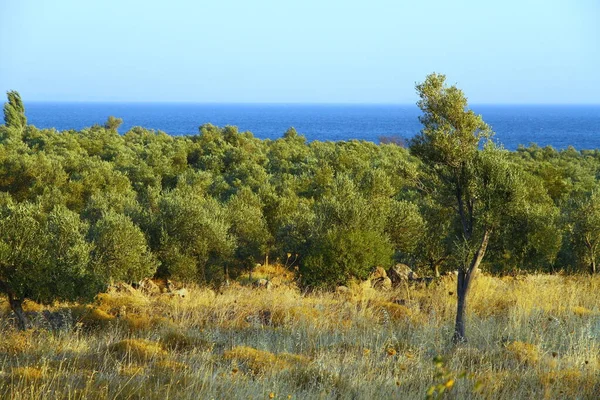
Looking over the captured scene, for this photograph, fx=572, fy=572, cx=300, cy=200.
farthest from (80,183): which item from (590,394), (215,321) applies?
(590,394)

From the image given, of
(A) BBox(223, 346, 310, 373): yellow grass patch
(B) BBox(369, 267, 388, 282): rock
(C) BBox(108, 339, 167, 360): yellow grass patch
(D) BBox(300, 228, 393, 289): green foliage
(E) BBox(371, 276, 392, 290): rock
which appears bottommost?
(E) BBox(371, 276, 392, 290): rock

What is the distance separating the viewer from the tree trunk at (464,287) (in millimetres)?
10268

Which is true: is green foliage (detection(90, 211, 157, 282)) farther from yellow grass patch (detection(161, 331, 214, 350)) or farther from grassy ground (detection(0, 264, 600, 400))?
yellow grass patch (detection(161, 331, 214, 350))

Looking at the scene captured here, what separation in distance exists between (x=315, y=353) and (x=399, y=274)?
12.5 m

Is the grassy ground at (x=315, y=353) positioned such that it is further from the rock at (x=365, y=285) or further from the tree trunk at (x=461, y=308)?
the rock at (x=365, y=285)

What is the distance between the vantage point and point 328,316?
1204 cm

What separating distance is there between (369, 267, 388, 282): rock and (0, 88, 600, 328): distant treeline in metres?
0.26

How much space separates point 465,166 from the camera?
34.2 ft

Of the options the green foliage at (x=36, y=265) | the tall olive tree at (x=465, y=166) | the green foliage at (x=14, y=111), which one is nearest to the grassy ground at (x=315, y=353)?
the green foliage at (x=36, y=265)

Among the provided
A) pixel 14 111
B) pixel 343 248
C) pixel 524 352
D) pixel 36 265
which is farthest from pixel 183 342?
pixel 14 111

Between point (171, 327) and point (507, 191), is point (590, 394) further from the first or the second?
point (171, 327)

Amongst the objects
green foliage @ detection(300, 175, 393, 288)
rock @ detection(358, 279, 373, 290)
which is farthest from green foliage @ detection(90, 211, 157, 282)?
rock @ detection(358, 279, 373, 290)

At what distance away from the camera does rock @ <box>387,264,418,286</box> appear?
2013 cm

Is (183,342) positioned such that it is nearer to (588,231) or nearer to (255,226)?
(588,231)
